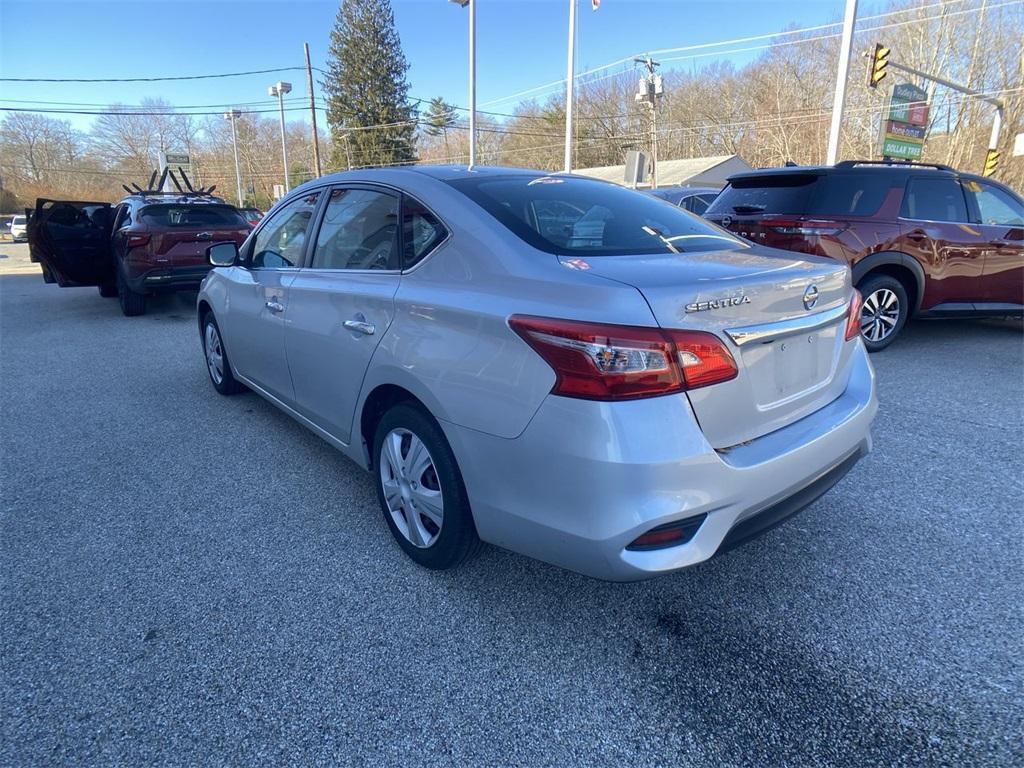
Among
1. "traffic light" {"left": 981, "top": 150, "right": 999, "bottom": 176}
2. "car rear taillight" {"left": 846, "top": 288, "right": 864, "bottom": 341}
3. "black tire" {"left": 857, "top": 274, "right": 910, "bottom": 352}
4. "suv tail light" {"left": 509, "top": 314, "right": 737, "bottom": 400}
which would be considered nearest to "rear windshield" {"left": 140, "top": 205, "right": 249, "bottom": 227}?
"black tire" {"left": 857, "top": 274, "right": 910, "bottom": 352}

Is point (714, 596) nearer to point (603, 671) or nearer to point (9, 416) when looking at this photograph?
point (603, 671)

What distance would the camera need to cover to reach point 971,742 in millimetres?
1751

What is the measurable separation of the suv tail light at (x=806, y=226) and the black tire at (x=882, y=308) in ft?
2.08

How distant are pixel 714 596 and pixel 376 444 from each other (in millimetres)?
1565

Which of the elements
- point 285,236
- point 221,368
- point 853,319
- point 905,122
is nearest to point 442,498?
point 853,319

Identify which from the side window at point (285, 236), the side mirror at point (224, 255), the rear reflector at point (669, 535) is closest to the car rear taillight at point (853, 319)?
the rear reflector at point (669, 535)

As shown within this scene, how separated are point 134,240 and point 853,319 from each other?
8.86 meters

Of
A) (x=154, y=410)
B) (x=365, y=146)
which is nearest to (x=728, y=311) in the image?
(x=154, y=410)

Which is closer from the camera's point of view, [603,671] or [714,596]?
[603,671]

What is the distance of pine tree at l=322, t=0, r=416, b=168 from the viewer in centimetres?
4744

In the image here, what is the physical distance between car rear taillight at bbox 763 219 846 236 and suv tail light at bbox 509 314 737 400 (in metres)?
4.87

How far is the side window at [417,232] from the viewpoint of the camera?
2.49 meters

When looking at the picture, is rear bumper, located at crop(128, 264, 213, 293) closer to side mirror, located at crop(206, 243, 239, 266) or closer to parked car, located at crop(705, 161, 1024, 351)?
side mirror, located at crop(206, 243, 239, 266)

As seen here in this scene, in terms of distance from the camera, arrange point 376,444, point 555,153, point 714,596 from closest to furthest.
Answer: point 714,596, point 376,444, point 555,153
